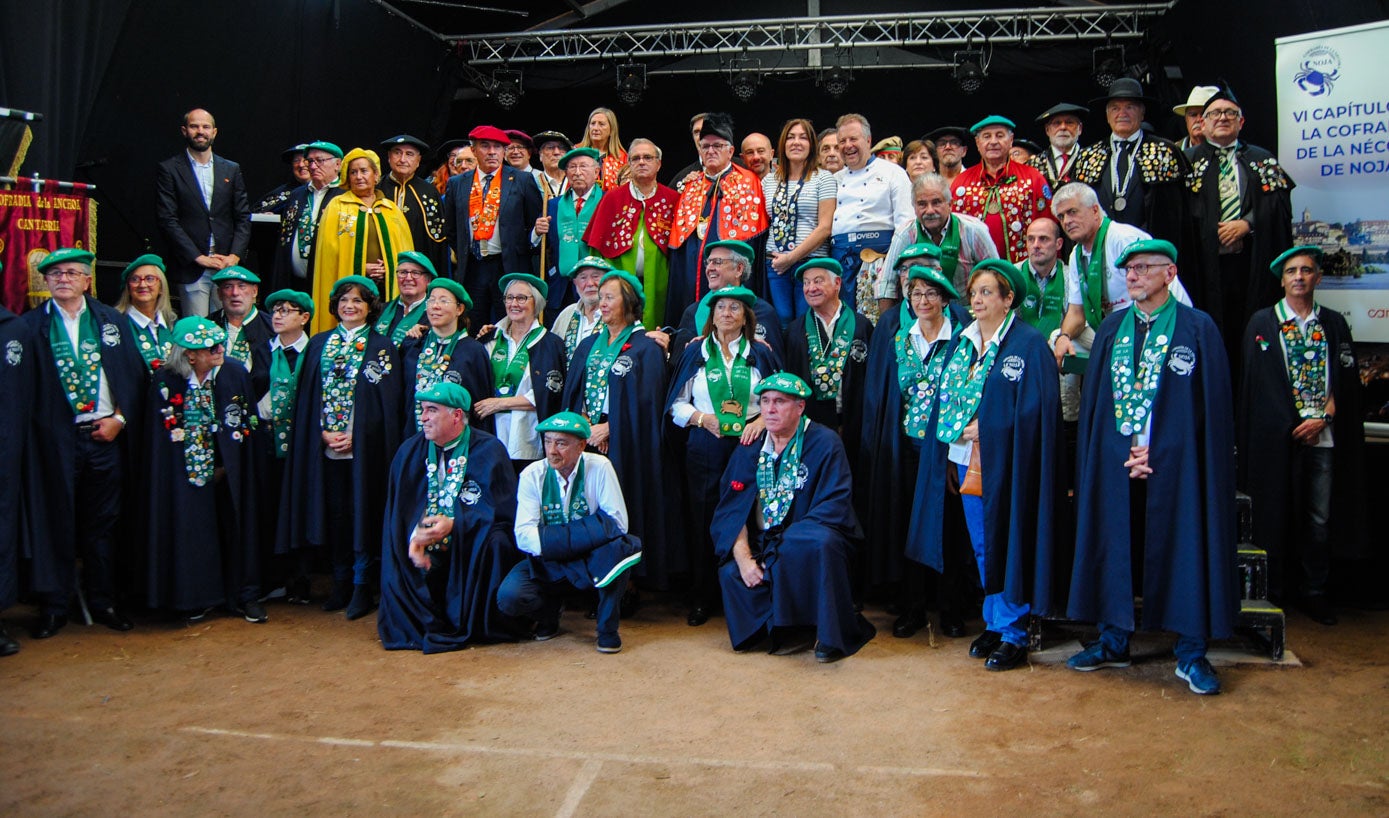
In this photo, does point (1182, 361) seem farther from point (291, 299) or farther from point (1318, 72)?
point (291, 299)

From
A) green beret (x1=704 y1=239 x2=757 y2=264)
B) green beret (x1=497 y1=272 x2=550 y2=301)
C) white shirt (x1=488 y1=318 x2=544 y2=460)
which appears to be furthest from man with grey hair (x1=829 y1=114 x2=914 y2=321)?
white shirt (x1=488 y1=318 x2=544 y2=460)

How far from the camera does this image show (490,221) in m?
6.81

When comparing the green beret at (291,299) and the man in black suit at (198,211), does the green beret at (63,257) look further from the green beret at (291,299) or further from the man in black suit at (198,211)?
the man in black suit at (198,211)

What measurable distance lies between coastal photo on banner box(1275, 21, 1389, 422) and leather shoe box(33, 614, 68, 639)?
249 inches

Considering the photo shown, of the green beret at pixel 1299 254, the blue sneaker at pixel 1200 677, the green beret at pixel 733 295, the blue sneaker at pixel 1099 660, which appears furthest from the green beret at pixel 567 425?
the green beret at pixel 1299 254

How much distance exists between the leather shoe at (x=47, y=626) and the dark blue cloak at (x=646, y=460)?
2.59 metres

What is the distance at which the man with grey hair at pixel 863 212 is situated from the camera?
227 inches

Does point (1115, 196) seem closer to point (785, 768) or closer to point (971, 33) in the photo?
point (785, 768)

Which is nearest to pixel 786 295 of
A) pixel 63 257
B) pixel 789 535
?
pixel 789 535

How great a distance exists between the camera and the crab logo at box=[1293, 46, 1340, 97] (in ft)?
18.4

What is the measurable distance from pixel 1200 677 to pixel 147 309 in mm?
5076

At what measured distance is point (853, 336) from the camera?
214 inches

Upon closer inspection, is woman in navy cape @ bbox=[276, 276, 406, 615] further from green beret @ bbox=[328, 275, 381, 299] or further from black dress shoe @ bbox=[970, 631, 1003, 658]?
black dress shoe @ bbox=[970, 631, 1003, 658]

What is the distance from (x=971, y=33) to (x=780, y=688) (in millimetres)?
7679
